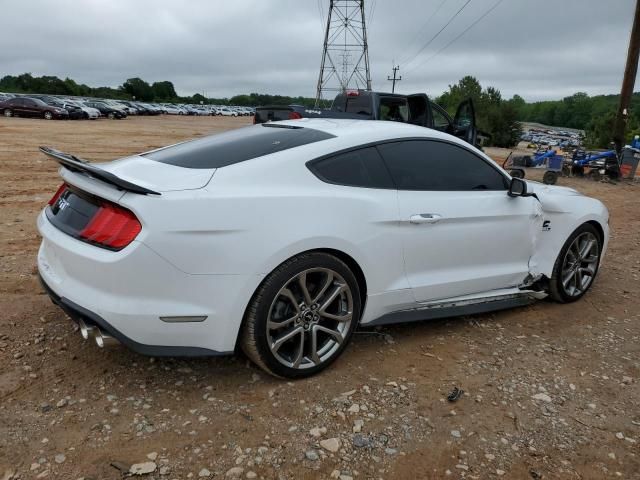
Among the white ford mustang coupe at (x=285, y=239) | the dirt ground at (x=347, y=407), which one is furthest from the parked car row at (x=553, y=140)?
the dirt ground at (x=347, y=407)

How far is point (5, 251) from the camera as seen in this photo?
5.21 meters

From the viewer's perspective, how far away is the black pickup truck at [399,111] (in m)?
10.9

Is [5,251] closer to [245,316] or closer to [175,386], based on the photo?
[175,386]

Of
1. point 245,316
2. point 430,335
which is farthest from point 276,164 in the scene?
point 430,335

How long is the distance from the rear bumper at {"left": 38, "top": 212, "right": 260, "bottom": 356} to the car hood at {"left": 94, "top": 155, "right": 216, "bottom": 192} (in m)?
0.40

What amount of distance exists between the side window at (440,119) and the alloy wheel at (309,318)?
8794 millimetres

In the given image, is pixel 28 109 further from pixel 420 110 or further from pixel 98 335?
pixel 98 335

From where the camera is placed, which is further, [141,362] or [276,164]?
[141,362]

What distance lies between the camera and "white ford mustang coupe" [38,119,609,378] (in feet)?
8.46

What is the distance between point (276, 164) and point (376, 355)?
144cm

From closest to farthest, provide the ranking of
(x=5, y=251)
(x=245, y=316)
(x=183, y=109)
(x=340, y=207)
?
1. (x=245, y=316)
2. (x=340, y=207)
3. (x=5, y=251)
4. (x=183, y=109)

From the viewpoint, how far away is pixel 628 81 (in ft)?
48.5

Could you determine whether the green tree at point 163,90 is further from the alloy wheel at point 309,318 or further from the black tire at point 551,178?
the alloy wheel at point 309,318

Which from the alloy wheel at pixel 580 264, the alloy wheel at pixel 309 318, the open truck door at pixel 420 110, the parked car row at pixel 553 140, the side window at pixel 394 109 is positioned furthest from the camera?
the parked car row at pixel 553 140
